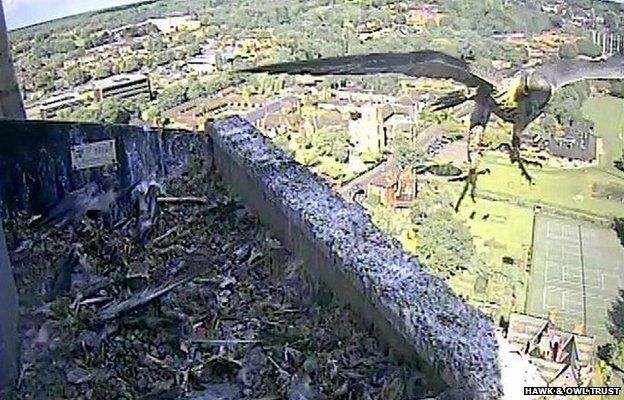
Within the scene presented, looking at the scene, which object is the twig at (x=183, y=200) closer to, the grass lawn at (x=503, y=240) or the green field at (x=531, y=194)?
the grass lawn at (x=503, y=240)

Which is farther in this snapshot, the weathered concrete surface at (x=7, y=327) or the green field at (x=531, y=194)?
the green field at (x=531, y=194)

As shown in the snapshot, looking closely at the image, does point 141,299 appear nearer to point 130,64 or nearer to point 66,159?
point 66,159

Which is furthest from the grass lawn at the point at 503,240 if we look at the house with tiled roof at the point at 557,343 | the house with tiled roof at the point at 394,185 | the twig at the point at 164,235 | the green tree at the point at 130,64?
the green tree at the point at 130,64

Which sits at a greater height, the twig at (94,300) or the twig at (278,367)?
the twig at (94,300)

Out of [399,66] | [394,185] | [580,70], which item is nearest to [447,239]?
[394,185]

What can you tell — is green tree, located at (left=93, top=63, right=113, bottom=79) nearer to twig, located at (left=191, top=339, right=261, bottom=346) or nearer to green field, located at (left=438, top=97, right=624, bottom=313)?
green field, located at (left=438, top=97, right=624, bottom=313)

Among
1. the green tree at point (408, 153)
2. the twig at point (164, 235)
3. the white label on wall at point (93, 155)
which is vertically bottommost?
the green tree at point (408, 153)

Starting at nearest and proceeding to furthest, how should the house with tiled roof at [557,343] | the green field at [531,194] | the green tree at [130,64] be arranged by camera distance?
the house with tiled roof at [557,343] < the green field at [531,194] < the green tree at [130,64]
